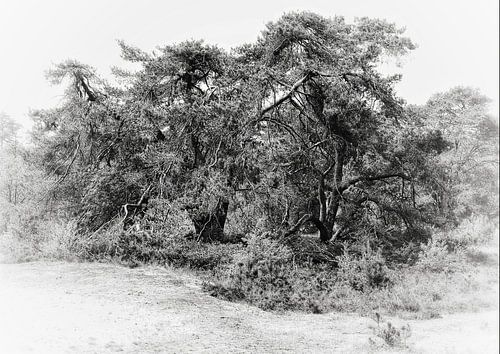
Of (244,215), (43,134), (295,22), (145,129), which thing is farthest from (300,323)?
(43,134)

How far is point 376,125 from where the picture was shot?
13.5m

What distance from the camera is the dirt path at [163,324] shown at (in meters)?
6.25

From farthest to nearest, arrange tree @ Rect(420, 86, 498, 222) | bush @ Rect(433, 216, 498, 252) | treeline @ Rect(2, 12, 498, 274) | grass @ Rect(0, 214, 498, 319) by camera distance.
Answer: tree @ Rect(420, 86, 498, 222), treeline @ Rect(2, 12, 498, 274), bush @ Rect(433, 216, 498, 252), grass @ Rect(0, 214, 498, 319)

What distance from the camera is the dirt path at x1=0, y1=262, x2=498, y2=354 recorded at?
6246 mm

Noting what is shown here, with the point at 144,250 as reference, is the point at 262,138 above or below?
above

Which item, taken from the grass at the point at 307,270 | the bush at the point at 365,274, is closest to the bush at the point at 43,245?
the grass at the point at 307,270

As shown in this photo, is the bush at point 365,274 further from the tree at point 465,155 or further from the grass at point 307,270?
the tree at point 465,155

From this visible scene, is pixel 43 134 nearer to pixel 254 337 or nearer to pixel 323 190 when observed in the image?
pixel 323 190

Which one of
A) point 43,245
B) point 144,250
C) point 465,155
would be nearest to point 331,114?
point 465,155

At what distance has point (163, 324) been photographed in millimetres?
7422

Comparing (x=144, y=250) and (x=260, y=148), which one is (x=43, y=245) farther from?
(x=260, y=148)

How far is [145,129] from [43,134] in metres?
5.04

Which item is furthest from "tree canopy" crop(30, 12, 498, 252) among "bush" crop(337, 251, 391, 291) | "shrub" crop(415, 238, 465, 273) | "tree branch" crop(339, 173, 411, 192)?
"bush" crop(337, 251, 391, 291)

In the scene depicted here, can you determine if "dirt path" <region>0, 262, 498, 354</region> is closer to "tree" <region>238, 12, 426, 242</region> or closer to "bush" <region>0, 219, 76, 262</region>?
"bush" <region>0, 219, 76, 262</region>
